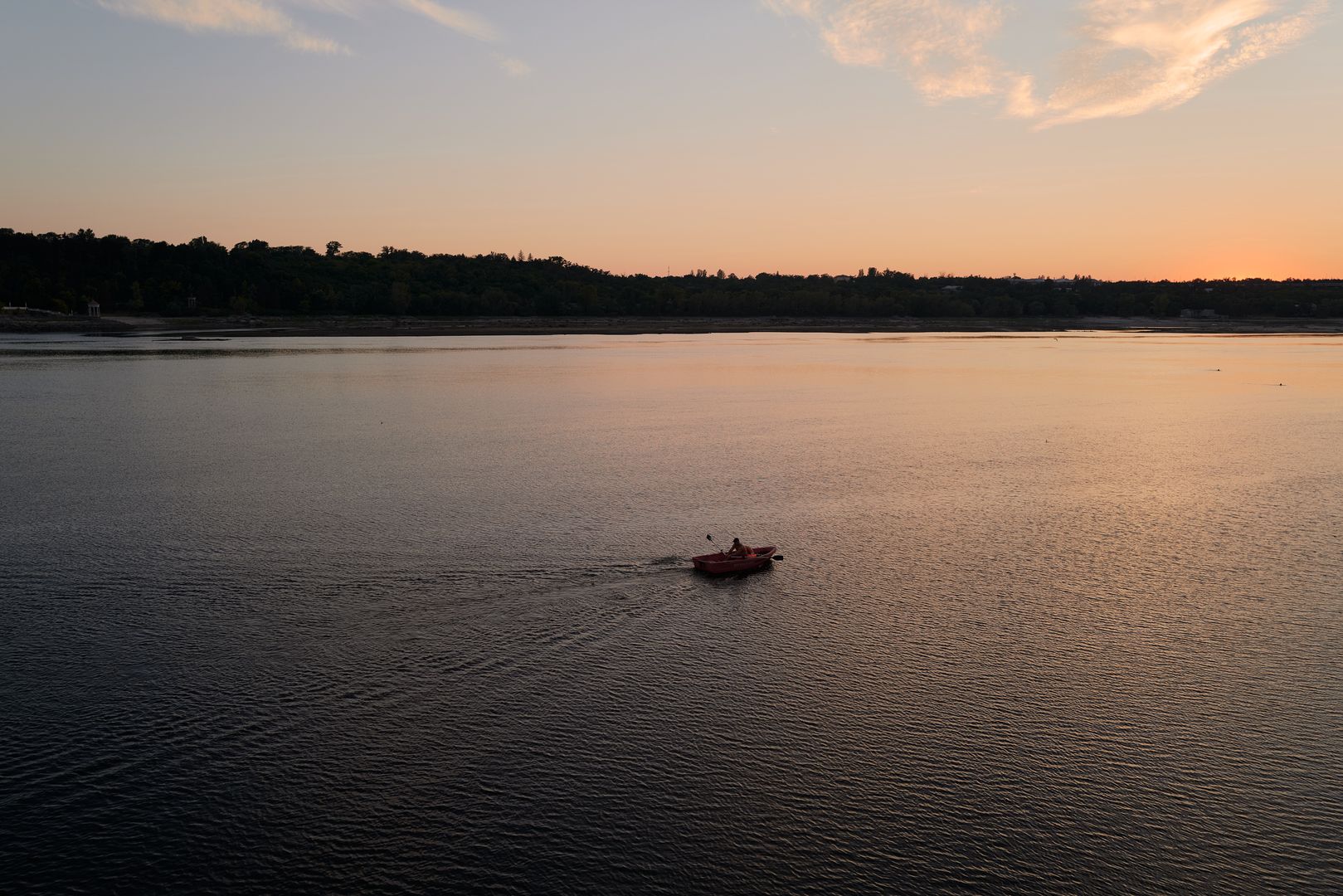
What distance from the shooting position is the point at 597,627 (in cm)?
1995

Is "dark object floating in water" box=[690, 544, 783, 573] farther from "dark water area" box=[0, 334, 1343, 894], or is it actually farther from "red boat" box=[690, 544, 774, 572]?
"dark water area" box=[0, 334, 1343, 894]

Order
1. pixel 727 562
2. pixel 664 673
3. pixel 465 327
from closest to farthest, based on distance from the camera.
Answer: pixel 664 673, pixel 727 562, pixel 465 327

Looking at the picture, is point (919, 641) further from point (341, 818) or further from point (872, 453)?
point (872, 453)

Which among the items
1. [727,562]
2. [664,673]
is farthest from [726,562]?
[664,673]

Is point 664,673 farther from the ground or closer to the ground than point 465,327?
closer to the ground

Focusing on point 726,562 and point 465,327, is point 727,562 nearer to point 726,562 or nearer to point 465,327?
point 726,562

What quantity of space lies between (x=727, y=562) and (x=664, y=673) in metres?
5.95

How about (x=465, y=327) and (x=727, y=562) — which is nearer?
(x=727, y=562)

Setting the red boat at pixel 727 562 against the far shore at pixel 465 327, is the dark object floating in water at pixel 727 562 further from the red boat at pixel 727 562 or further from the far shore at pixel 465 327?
the far shore at pixel 465 327

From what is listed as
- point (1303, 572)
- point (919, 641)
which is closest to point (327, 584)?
point (919, 641)

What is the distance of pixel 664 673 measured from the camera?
17828 mm

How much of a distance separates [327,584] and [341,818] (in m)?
10.2

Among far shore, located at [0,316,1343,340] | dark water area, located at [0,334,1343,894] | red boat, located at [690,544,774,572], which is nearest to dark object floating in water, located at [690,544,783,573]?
red boat, located at [690,544,774,572]

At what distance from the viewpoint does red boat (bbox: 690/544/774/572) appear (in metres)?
23.5
